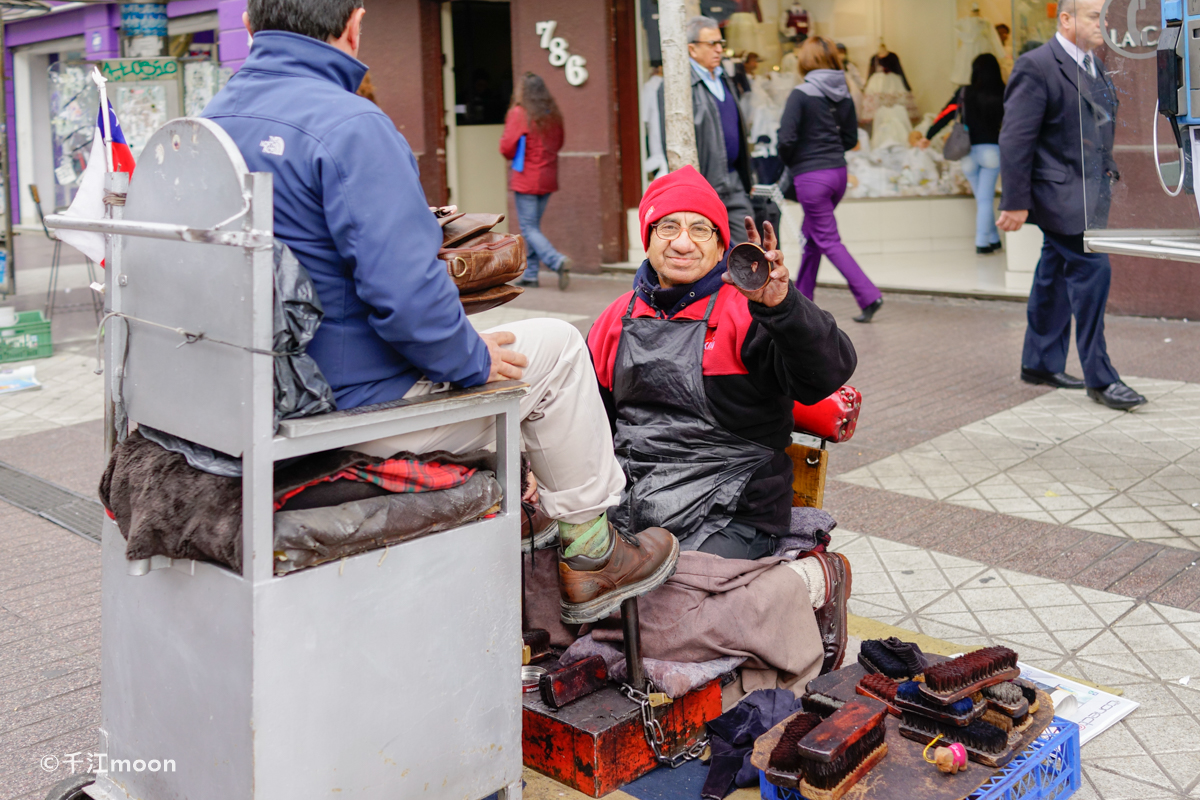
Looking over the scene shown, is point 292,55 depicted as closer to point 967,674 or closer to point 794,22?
point 967,674

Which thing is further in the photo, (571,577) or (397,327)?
(571,577)

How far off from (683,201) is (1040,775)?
174cm

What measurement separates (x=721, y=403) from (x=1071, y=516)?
83.9 inches

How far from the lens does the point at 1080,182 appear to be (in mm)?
6234

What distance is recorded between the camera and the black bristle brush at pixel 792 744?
2533mm

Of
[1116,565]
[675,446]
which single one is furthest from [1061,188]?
[675,446]

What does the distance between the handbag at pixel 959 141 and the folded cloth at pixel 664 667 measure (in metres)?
9.24

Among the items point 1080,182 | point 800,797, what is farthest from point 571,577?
point 1080,182

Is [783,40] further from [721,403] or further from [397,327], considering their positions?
[397,327]

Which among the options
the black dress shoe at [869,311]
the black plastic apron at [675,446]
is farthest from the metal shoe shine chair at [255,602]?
the black dress shoe at [869,311]

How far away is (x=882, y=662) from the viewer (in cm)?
299

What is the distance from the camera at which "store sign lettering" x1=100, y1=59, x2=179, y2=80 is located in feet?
34.4

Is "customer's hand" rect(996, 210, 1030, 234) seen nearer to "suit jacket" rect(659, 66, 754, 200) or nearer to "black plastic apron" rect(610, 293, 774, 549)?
"suit jacket" rect(659, 66, 754, 200)

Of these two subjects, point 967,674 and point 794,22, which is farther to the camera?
point 794,22
